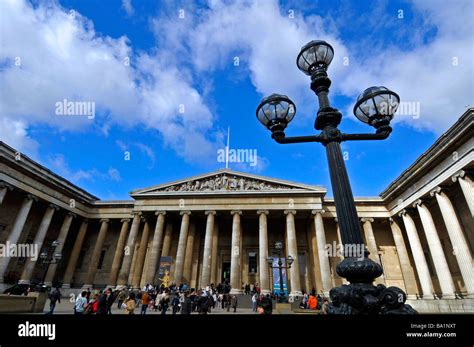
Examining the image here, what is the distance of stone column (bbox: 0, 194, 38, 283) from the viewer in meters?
21.0

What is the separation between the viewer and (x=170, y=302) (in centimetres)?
1945

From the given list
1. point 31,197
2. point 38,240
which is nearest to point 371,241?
point 38,240

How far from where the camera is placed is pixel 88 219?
30266mm

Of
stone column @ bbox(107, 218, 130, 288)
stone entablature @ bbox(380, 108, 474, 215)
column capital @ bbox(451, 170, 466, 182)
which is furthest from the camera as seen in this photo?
stone column @ bbox(107, 218, 130, 288)

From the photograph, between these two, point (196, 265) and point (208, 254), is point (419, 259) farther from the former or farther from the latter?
point (196, 265)

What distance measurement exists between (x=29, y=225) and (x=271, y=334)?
109 feet

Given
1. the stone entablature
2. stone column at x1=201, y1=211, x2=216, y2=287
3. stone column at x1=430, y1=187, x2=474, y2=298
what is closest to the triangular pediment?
stone column at x1=201, y1=211, x2=216, y2=287

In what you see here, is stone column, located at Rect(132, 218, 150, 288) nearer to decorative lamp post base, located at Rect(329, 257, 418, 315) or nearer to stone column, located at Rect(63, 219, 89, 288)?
stone column, located at Rect(63, 219, 89, 288)

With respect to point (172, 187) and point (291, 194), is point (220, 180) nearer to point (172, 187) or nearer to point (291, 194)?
point (172, 187)

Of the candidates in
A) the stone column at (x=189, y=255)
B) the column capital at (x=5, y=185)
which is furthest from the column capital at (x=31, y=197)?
the stone column at (x=189, y=255)

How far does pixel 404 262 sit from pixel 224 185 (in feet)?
66.0

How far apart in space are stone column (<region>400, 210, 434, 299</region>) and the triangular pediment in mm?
8940

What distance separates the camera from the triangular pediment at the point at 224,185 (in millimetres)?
26422

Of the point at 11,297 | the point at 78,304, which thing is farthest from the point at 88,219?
the point at 78,304
